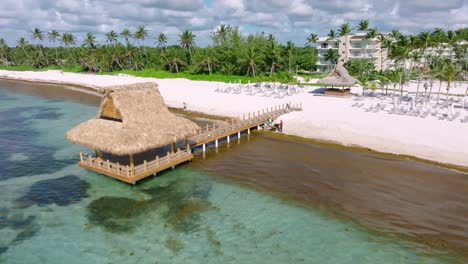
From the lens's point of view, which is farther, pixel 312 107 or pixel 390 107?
pixel 312 107

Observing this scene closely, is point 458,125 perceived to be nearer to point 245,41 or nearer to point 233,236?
point 233,236

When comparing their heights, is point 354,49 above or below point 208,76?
above

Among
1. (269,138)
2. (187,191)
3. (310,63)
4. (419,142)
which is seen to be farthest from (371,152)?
(310,63)

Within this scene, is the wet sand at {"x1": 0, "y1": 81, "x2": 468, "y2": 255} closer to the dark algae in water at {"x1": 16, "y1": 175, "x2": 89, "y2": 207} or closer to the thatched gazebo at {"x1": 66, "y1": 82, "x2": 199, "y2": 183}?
the thatched gazebo at {"x1": 66, "y1": 82, "x2": 199, "y2": 183}

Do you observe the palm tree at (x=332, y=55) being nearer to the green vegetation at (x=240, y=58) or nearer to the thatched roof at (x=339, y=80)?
the green vegetation at (x=240, y=58)

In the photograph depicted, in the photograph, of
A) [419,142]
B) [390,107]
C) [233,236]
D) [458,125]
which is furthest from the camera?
[390,107]

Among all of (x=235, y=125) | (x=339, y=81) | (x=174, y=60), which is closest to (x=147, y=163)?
(x=235, y=125)

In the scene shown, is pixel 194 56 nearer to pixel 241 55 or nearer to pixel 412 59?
pixel 241 55
